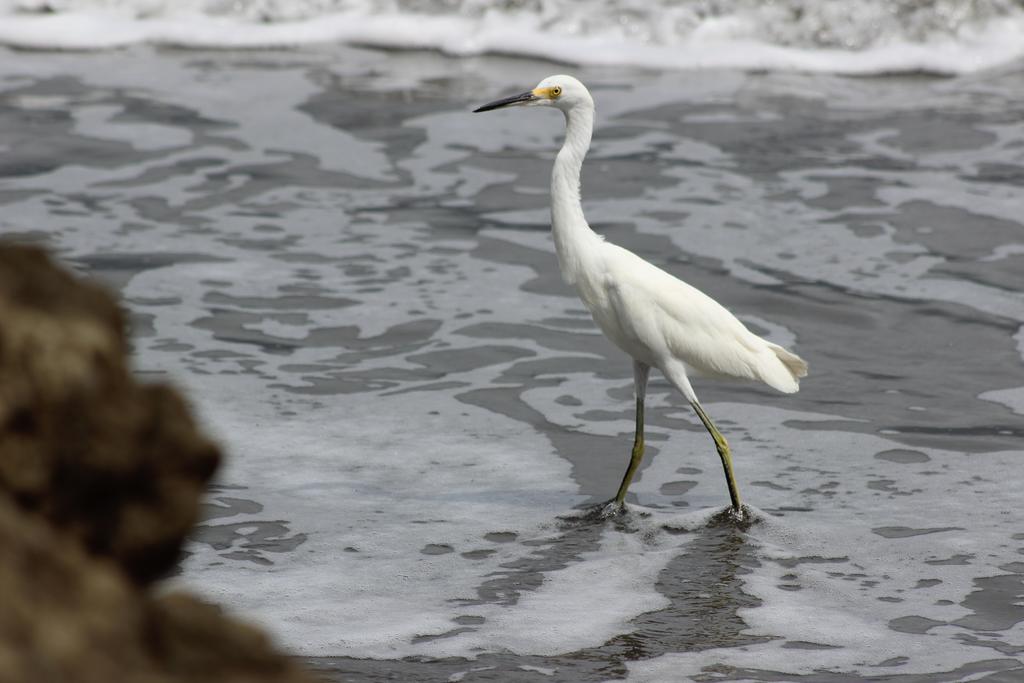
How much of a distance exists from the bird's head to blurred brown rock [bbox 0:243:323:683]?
13.9 ft

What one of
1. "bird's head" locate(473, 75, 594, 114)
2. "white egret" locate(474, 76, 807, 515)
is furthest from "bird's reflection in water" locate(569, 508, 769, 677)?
"bird's head" locate(473, 75, 594, 114)

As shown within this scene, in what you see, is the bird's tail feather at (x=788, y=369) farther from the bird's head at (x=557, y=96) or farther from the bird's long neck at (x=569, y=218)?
the bird's head at (x=557, y=96)

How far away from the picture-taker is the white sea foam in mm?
12172

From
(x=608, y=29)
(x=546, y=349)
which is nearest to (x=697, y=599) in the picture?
(x=546, y=349)

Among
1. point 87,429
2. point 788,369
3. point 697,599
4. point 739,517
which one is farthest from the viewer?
point 788,369

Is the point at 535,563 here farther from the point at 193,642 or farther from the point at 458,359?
the point at 193,642

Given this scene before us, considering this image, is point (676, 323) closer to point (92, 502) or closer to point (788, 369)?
point (788, 369)

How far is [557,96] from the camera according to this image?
19.2 feet

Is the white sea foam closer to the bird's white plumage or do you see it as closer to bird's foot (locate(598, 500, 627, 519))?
the bird's white plumage

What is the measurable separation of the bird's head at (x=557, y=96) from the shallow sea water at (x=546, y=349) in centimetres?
129

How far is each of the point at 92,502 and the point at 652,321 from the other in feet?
12.8

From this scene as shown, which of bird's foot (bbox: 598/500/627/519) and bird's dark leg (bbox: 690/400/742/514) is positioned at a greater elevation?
bird's dark leg (bbox: 690/400/742/514)

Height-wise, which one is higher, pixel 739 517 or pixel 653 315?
pixel 653 315

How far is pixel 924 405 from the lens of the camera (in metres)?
6.29
